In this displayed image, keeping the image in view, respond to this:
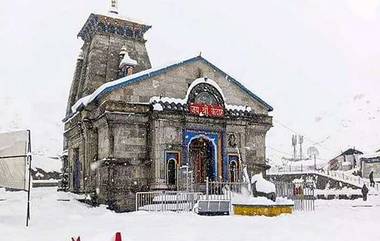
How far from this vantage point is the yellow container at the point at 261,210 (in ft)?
56.5

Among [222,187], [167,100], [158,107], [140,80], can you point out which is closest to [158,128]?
[158,107]

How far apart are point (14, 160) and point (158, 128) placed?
954 cm

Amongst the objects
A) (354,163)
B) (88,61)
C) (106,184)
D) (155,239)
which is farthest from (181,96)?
(354,163)

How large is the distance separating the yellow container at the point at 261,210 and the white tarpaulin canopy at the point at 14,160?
8038mm

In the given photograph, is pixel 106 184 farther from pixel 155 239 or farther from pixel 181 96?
pixel 155 239

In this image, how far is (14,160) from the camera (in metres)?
14.5

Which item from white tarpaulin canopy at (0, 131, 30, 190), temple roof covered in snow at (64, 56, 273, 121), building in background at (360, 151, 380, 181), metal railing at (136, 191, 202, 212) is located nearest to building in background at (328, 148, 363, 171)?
building in background at (360, 151, 380, 181)

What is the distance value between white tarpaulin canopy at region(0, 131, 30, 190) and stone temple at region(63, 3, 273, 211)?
7394 mm

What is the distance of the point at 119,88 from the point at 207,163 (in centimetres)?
648

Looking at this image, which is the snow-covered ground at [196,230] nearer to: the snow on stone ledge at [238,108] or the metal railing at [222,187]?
the metal railing at [222,187]

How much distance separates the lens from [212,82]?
81.8ft

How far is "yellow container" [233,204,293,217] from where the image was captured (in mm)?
17219

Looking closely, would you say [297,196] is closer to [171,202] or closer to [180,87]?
[171,202]

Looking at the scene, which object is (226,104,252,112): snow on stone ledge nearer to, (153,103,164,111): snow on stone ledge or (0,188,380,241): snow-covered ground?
(153,103,164,111): snow on stone ledge
